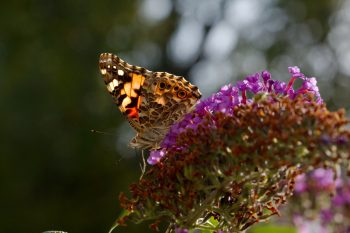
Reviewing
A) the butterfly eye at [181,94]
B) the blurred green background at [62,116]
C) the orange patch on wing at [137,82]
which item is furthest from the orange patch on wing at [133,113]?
the blurred green background at [62,116]

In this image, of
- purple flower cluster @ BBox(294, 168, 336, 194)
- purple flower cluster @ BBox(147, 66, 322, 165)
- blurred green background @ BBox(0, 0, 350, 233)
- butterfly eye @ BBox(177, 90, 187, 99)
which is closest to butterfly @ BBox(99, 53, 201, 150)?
butterfly eye @ BBox(177, 90, 187, 99)

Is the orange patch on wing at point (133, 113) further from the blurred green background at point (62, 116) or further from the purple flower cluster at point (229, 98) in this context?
the blurred green background at point (62, 116)

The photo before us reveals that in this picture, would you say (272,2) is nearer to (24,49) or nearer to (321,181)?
(24,49)

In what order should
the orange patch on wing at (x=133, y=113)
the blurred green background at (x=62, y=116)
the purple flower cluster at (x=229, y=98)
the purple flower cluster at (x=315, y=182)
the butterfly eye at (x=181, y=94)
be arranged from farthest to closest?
the blurred green background at (x=62, y=116), the purple flower cluster at (x=315, y=182), the orange patch on wing at (x=133, y=113), the butterfly eye at (x=181, y=94), the purple flower cluster at (x=229, y=98)

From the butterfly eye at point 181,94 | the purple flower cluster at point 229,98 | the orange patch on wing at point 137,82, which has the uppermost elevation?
the orange patch on wing at point 137,82

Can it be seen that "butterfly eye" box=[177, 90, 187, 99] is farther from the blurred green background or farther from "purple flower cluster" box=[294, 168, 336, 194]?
the blurred green background

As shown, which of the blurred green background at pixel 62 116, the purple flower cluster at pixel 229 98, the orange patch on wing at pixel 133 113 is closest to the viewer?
the purple flower cluster at pixel 229 98
